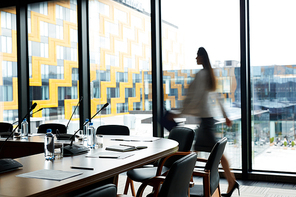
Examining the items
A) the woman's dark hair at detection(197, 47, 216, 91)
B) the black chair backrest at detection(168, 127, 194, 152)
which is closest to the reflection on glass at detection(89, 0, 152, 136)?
the woman's dark hair at detection(197, 47, 216, 91)

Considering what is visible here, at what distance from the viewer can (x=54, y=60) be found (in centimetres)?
598

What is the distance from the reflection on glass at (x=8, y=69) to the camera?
640cm

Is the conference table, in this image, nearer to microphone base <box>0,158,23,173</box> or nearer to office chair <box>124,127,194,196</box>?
microphone base <box>0,158,23,173</box>

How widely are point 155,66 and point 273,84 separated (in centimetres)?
178

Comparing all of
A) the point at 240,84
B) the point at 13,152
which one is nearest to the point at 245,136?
the point at 240,84

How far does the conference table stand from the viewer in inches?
68.9

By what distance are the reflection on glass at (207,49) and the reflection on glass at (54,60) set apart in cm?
175

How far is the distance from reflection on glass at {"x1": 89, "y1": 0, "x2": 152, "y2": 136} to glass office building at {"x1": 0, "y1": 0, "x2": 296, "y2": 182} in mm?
17

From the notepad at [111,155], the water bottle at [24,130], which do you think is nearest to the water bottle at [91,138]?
the notepad at [111,155]

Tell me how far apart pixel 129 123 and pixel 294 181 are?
266 centimetres

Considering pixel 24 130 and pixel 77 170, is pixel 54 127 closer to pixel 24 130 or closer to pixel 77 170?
pixel 24 130

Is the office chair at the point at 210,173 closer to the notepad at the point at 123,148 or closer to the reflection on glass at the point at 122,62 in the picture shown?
the notepad at the point at 123,148

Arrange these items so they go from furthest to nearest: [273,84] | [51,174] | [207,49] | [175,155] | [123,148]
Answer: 1. [207,49]
2. [273,84]
3. [175,155]
4. [123,148]
5. [51,174]

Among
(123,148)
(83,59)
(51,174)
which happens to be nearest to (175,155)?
(123,148)
